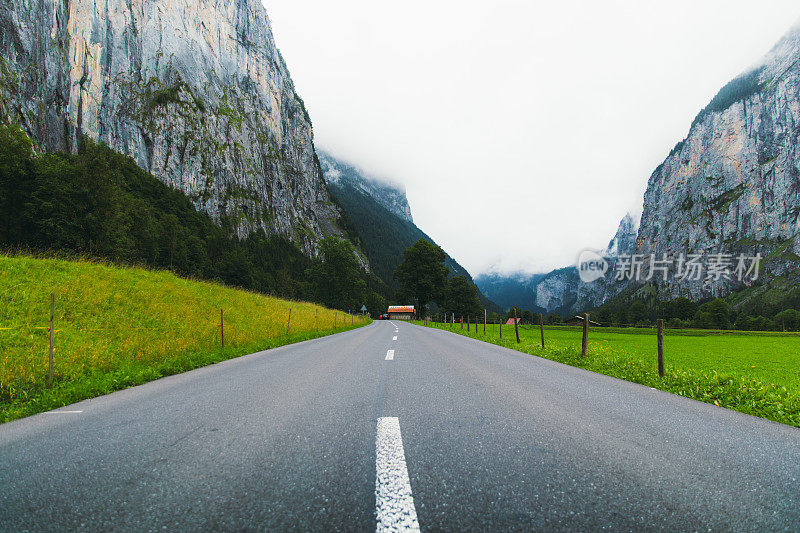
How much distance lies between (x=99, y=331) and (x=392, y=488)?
10948 millimetres

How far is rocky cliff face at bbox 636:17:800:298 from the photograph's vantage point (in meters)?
143

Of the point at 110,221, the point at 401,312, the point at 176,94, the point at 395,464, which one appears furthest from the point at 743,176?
the point at 176,94

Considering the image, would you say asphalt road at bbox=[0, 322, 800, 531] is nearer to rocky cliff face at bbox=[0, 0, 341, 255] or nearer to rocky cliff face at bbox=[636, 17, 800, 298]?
rocky cliff face at bbox=[0, 0, 341, 255]

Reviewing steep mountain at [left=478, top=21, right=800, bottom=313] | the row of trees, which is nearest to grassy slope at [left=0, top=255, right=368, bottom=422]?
the row of trees

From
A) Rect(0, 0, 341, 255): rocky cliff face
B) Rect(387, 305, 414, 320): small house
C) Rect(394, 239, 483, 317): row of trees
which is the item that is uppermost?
Rect(0, 0, 341, 255): rocky cliff face

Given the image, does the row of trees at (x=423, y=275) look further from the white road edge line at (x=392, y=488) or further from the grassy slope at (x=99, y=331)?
the white road edge line at (x=392, y=488)

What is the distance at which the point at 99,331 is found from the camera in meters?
9.35

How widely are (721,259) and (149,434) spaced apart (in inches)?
8989

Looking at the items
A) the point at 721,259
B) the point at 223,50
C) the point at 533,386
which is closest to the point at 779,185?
the point at 721,259

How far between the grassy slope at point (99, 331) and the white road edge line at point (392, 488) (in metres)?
5.22

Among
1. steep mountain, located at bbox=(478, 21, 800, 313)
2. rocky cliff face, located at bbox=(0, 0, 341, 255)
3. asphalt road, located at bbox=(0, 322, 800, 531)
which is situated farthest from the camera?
→ steep mountain, located at bbox=(478, 21, 800, 313)

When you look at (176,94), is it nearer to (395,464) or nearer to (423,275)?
(423,275)

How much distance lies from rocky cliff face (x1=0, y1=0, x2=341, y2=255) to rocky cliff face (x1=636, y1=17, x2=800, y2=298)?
635 ft

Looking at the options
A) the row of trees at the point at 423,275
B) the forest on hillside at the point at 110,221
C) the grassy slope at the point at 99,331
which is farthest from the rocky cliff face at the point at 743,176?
the grassy slope at the point at 99,331
